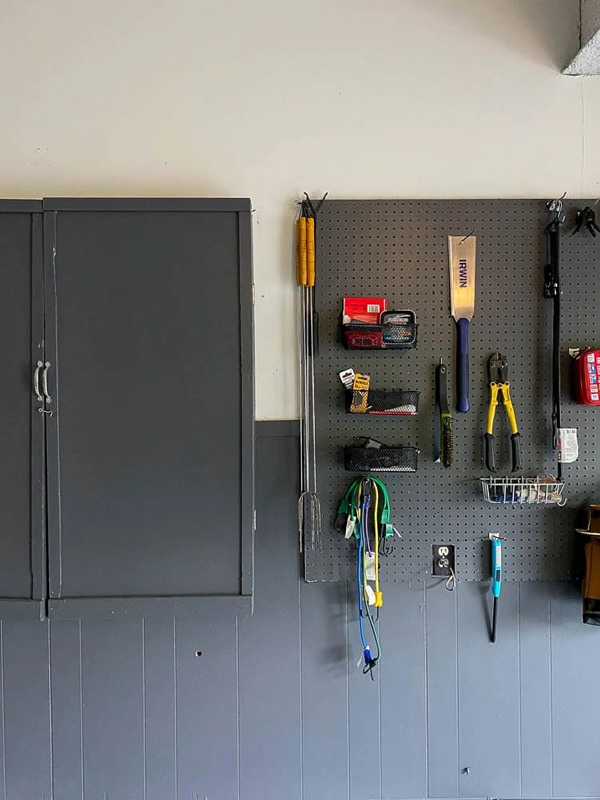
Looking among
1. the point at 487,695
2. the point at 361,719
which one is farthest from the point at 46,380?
the point at 487,695

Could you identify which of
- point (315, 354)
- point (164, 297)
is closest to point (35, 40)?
point (164, 297)

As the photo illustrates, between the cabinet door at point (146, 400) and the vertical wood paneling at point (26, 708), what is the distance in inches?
13.9

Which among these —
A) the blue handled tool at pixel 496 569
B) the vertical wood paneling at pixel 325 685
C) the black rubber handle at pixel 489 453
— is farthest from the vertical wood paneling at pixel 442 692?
the black rubber handle at pixel 489 453

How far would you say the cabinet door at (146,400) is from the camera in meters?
1.40

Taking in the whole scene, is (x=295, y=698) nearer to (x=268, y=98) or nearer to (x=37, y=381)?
(x=37, y=381)

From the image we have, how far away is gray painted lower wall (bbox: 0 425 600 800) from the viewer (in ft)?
5.39

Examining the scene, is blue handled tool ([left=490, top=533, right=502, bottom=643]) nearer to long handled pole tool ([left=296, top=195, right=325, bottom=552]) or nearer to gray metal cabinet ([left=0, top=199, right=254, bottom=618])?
long handled pole tool ([left=296, top=195, right=325, bottom=552])

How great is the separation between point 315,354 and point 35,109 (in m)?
1.13

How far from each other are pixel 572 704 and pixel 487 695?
0.26 meters

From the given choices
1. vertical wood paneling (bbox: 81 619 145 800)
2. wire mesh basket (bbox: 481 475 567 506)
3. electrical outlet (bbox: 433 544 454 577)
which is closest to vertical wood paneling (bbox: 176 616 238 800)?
vertical wood paneling (bbox: 81 619 145 800)

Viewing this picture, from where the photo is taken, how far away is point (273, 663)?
1.65 metres

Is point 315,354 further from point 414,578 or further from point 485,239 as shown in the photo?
point 414,578

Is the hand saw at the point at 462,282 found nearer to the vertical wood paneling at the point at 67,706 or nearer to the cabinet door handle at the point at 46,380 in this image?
the cabinet door handle at the point at 46,380

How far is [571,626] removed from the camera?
5.46 feet
